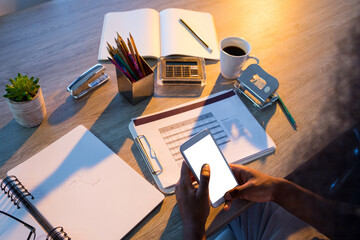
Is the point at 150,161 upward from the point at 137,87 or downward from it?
downward

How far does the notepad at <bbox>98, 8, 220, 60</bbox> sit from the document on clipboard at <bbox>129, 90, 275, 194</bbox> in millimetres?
219

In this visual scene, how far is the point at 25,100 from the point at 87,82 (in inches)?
7.6

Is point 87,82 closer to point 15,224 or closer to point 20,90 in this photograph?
point 20,90

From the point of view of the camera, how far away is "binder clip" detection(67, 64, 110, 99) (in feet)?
2.90

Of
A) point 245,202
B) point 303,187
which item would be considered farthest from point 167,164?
point 303,187

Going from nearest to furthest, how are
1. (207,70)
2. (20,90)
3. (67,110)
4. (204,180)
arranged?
(204,180)
(20,90)
(67,110)
(207,70)

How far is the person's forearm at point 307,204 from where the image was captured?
1.66 ft

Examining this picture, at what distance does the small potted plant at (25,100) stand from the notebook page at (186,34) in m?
0.43

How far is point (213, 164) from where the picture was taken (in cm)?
73

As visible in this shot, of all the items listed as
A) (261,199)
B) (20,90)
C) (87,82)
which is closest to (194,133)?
(261,199)

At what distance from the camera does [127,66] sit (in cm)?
83

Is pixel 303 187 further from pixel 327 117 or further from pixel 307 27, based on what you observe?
pixel 307 27

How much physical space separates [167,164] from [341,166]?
42cm

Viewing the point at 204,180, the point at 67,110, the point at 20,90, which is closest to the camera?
the point at 204,180
